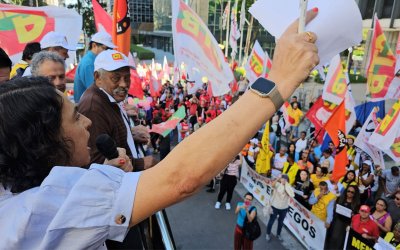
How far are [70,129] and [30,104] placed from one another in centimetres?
15

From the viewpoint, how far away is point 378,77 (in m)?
7.93

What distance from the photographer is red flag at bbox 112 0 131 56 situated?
356 cm

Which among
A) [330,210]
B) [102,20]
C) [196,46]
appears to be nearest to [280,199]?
[330,210]

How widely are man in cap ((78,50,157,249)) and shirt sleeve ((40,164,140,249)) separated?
835 millimetres

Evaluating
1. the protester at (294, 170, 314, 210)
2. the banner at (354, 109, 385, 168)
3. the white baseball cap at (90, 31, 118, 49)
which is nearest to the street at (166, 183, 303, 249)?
the protester at (294, 170, 314, 210)

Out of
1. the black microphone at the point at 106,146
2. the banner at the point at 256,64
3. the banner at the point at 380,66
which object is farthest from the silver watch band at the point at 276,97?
the banner at the point at 256,64

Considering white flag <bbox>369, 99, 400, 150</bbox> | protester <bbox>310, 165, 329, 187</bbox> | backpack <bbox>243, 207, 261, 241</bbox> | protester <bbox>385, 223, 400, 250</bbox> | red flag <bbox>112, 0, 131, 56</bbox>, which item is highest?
red flag <bbox>112, 0, 131, 56</bbox>

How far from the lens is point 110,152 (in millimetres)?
1585

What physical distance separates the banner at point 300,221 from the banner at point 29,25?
18.4 ft

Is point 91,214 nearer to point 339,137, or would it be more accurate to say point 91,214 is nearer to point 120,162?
point 120,162

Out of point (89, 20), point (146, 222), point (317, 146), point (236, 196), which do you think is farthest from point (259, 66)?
point (89, 20)

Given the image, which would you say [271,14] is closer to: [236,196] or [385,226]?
[385,226]

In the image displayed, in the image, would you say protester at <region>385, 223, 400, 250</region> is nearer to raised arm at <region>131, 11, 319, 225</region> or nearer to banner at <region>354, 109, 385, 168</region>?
banner at <region>354, 109, 385, 168</region>

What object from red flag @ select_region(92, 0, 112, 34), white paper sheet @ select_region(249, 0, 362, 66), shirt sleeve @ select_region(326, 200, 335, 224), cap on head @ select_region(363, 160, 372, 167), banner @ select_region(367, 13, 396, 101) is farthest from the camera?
banner @ select_region(367, 13, 396, 101)
